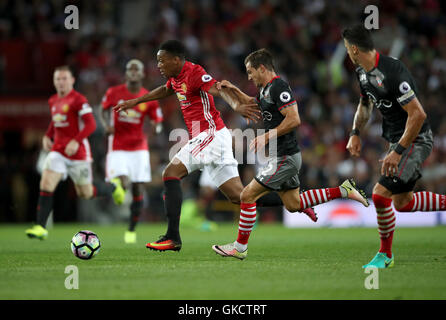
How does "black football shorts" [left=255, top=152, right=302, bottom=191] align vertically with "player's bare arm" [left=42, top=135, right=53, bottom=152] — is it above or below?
below

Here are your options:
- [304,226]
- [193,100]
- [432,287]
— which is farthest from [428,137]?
[304,226]

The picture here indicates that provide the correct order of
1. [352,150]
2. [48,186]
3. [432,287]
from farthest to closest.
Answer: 1. [48,186]
2. [352,150]
3. [432,287]

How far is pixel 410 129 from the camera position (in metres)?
6.65

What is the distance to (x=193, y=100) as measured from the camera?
27.9ft

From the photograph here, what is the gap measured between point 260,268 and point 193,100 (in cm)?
241

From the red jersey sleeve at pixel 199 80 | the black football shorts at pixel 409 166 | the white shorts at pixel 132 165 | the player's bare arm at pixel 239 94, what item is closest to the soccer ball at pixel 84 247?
the red jersey sleeve at pixel 199 80

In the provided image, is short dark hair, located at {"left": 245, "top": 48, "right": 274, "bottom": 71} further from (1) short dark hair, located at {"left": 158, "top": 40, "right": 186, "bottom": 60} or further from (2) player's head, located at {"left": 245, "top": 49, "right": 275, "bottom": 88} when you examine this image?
(1) short dark hair, located at {"left": 158, "top": 40, "right": 186, "bottom": 60}

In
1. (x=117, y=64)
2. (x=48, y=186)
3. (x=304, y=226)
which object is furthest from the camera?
(x=117, y=64)

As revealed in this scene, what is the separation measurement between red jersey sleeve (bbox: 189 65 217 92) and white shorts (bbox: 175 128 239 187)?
21.5 inches

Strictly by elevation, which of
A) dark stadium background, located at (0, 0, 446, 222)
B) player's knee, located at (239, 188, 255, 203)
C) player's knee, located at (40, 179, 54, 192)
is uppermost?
dark stadium background, located at (0, 0, 446, 222)

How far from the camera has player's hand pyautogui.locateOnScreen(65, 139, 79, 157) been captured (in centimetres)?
1055

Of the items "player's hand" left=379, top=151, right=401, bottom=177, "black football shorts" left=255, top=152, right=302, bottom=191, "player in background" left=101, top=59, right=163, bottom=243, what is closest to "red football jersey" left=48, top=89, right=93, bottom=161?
"player in background" left=101, top=59, right=163, bottom=243

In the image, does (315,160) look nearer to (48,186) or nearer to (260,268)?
(48,186)

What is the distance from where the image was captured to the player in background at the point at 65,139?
10.8m
